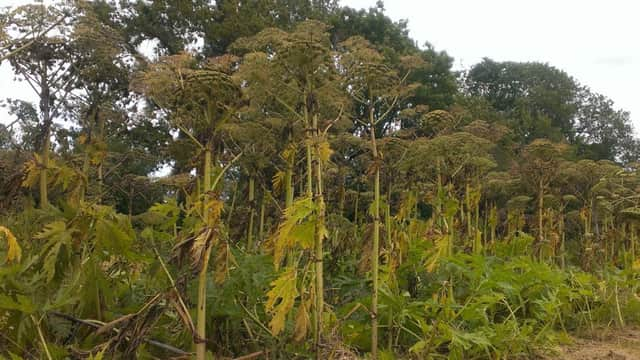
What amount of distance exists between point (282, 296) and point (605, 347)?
14.4 ft

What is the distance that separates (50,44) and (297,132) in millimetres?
2099

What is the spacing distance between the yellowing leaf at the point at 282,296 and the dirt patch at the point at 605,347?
3.25 m

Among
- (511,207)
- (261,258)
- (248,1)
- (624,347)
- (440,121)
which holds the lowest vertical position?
(624,347)

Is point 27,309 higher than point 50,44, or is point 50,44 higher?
point 50,44

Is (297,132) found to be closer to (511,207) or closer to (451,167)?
(451,167)

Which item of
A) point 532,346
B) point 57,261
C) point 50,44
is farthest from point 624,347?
point 50,44

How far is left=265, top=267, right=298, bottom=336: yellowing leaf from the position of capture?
3.21m

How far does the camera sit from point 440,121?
6066 mm

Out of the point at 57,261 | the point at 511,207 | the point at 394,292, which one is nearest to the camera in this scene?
the point at 57,261

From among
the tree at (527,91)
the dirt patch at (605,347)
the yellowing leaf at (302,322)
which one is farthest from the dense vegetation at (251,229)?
the tree at (527,91)

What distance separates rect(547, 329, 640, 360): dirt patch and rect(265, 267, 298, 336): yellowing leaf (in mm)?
3252

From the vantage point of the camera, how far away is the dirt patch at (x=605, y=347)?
5.55m

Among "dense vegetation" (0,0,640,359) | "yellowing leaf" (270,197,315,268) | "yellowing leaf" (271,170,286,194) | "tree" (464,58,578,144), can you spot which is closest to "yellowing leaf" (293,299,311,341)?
"dense vegetation" (0,0,640,359)

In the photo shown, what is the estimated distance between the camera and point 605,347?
6066 mm
